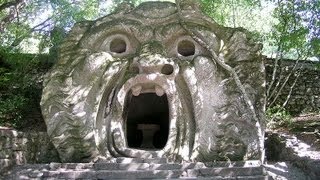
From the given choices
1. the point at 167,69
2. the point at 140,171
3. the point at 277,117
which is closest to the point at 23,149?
the point at 140,171

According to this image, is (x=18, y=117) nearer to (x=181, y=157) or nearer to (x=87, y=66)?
(x=87, y=66)

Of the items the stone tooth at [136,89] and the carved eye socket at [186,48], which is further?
the carved eye socket at [186,48]

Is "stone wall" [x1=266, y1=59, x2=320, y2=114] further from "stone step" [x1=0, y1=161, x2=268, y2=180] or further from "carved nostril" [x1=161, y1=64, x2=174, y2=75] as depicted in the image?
"stone step" [x1=0, y1=161, x2=268, y2=180]

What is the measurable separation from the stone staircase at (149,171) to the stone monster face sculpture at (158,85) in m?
0.71

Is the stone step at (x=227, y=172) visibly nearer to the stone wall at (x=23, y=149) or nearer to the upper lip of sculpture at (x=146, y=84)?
the upper lip of sculpture at (x=146, y=84)

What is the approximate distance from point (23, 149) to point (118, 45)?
3.18 meters

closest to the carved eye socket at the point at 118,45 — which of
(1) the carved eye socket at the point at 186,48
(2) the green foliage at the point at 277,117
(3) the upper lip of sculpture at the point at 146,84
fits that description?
(3) the upper lip of sculpture at the point at 146,84

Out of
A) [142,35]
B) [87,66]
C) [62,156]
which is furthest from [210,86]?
[62,156]

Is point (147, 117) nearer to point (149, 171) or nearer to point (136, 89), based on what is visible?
point (136, 89)

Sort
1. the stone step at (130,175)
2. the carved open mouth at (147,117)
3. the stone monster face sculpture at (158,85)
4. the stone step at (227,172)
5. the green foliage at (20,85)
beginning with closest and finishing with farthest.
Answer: the stone step at (130,175) < the stone step at (227,172) < the stone monster face sculpture at (158,85) < the green foliage at (20,85) < the carved open mouth at (147,117)

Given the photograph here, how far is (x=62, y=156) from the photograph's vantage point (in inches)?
303

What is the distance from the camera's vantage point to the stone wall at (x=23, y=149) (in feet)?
24.7

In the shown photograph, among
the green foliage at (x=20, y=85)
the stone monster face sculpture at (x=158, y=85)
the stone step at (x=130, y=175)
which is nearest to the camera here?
the stone step at (x=130, y=175)

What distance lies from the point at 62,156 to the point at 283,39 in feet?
22.4
